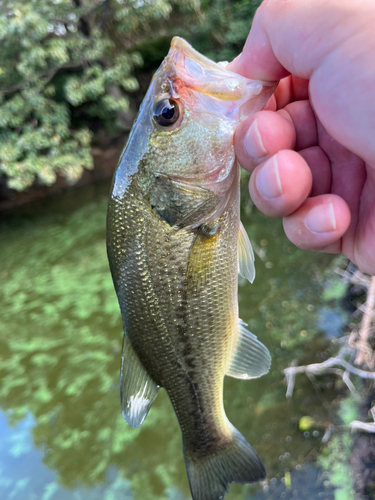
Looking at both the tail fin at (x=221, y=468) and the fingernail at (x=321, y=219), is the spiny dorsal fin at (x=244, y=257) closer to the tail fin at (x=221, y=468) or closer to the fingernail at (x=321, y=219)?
the fingernail at (x=321, y=219)

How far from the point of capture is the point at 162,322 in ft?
4.10

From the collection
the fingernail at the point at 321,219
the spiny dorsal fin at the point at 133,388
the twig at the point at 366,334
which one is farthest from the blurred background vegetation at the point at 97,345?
the fingernail at the point at 321,219

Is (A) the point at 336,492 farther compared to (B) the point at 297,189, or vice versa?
(A) the point at 336,492

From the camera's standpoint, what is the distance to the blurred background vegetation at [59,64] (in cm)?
657

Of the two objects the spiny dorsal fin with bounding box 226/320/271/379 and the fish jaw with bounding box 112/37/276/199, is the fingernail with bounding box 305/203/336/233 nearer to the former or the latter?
the fish jaw with bounding box 112/37/276/199

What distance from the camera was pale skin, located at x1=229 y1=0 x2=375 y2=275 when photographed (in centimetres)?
83

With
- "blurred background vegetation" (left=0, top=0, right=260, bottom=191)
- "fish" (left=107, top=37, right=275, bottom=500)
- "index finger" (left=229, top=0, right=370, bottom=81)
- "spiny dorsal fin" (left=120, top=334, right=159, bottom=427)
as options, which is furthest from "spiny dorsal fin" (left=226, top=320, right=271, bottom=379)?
"blurred background vegetation" (left=0, top=0, right=260, bottom=191)

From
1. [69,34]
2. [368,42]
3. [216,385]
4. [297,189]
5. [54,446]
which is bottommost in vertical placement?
[54,446]

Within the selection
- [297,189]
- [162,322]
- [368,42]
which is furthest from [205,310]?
[368,42]

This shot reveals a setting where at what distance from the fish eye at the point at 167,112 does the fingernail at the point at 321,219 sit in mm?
554

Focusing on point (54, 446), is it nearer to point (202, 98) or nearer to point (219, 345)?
point (219, 345)

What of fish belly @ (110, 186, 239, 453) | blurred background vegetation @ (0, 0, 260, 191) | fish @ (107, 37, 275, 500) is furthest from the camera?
blurred background vegetation @ (0, 0, 260, 191)

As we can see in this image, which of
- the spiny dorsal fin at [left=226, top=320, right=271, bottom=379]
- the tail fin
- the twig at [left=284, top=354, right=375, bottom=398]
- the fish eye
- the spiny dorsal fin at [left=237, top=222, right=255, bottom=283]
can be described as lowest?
the twig at [left=284, top=354, right=375, bottom=398]

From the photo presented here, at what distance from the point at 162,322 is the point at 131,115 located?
424 inches
